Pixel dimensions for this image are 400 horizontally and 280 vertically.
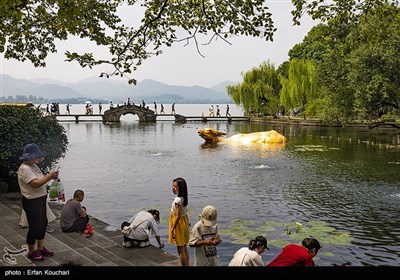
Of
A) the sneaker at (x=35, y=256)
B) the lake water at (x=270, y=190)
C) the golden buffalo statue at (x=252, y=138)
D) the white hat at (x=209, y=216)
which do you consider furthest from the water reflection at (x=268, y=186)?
the sneaker at (x=35, y=256)

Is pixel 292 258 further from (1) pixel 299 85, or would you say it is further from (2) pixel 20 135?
(1) pixel 299 85

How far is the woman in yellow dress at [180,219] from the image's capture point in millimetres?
7199

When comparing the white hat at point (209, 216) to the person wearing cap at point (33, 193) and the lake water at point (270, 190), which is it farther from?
the lake water at point (270, 190)

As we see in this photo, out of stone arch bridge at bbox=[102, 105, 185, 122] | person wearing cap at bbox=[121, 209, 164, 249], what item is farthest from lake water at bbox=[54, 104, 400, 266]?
stone arch bridge at bbox=[102, 105, 185, 122]

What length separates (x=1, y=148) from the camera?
1186 centimetres

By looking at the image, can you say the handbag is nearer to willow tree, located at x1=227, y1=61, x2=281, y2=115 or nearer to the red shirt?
the red shirt

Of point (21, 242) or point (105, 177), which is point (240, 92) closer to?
point (105, 177)

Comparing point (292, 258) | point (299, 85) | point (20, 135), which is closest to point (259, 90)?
point (299, 85)

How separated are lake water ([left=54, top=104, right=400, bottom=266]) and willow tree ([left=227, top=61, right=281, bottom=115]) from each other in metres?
32.3

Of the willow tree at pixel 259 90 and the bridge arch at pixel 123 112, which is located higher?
the willow tree at pixel 259 90

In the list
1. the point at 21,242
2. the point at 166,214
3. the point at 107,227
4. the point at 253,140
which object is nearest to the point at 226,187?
the point at 166,214

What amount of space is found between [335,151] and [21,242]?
25.3 metres

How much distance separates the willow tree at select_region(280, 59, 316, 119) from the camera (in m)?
54.6

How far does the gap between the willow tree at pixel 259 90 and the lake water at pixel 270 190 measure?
3227 cm
